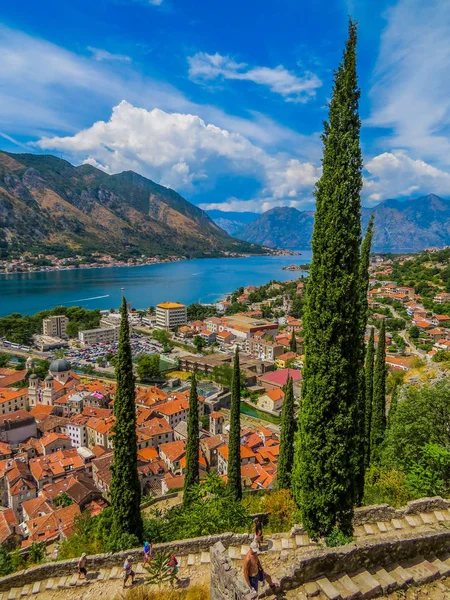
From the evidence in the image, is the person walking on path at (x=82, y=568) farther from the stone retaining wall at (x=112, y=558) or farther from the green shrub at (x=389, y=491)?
the green shrub at (x=389, y=491)

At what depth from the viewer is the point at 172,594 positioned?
6.12 metres

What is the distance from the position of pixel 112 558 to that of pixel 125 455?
2775 millimetres

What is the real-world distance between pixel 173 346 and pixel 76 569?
5650cm

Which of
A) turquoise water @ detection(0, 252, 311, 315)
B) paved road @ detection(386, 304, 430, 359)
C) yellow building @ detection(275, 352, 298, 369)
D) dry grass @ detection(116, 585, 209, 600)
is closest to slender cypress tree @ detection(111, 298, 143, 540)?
dry grass @ detection(116, 585, 209, 600)

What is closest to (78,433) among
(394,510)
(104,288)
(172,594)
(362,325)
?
(172,594)

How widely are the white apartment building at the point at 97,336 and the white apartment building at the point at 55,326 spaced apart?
5.15 meters

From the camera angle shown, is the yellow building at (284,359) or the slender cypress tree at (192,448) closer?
the slender cypress tree at (192,448)

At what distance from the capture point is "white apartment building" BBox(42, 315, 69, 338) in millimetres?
67062

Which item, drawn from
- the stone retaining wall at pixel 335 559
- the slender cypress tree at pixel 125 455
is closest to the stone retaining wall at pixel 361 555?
the stone retaining wall at pixel 335 559

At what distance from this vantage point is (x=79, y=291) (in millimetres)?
111812

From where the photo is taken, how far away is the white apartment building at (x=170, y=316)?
75.5 meters

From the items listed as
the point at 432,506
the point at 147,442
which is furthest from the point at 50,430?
the point at 432,506

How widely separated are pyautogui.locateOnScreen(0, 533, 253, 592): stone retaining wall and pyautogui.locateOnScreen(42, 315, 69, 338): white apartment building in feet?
214

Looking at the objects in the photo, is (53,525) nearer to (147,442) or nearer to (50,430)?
(147,442)
